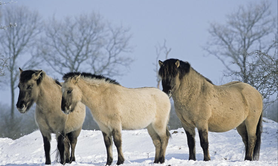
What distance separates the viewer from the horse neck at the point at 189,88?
7.30 metres

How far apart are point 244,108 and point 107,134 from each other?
3360 mm

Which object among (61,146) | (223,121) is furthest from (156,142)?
(61,146)

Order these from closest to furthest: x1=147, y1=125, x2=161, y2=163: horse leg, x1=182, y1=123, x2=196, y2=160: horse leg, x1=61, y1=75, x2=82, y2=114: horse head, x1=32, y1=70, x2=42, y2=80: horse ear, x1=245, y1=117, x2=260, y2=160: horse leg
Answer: x1=61, y1=75, x2=82, y2=114: horse head
x1=32, y1=70, x2=42, y2=80: horse ear
x1=182, y1=123, x2=196, y2=160: horse leg
x1=147, y1=125, x2=161, y2=163: horse leg
x1=245, y1=117, x2=260, y2=160: horse leg

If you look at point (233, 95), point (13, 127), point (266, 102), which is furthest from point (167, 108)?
point (13, 127)

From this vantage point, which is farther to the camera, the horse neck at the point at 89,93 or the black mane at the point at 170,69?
the black mane at the point at 170,69

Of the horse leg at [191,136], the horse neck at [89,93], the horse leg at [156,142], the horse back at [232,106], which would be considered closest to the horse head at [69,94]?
the horse neck at [89,93]

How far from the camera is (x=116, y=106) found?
675cm

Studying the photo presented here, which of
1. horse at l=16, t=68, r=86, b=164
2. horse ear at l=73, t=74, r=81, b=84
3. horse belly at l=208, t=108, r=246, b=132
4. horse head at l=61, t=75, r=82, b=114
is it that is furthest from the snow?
horse ear at l=73, t=74, r=81, b=84

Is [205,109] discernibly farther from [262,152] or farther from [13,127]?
[13,127]

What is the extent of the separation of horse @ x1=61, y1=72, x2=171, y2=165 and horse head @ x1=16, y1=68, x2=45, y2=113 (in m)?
0.85

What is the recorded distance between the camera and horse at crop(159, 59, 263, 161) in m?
7.09

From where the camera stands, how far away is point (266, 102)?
41.4 ft

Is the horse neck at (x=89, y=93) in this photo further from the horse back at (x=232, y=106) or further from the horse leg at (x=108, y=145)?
the horse back at (x=232, y=106)

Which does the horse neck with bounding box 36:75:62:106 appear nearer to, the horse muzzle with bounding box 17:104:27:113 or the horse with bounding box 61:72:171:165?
the horse muzzle with bounding box 17:104:27:113
